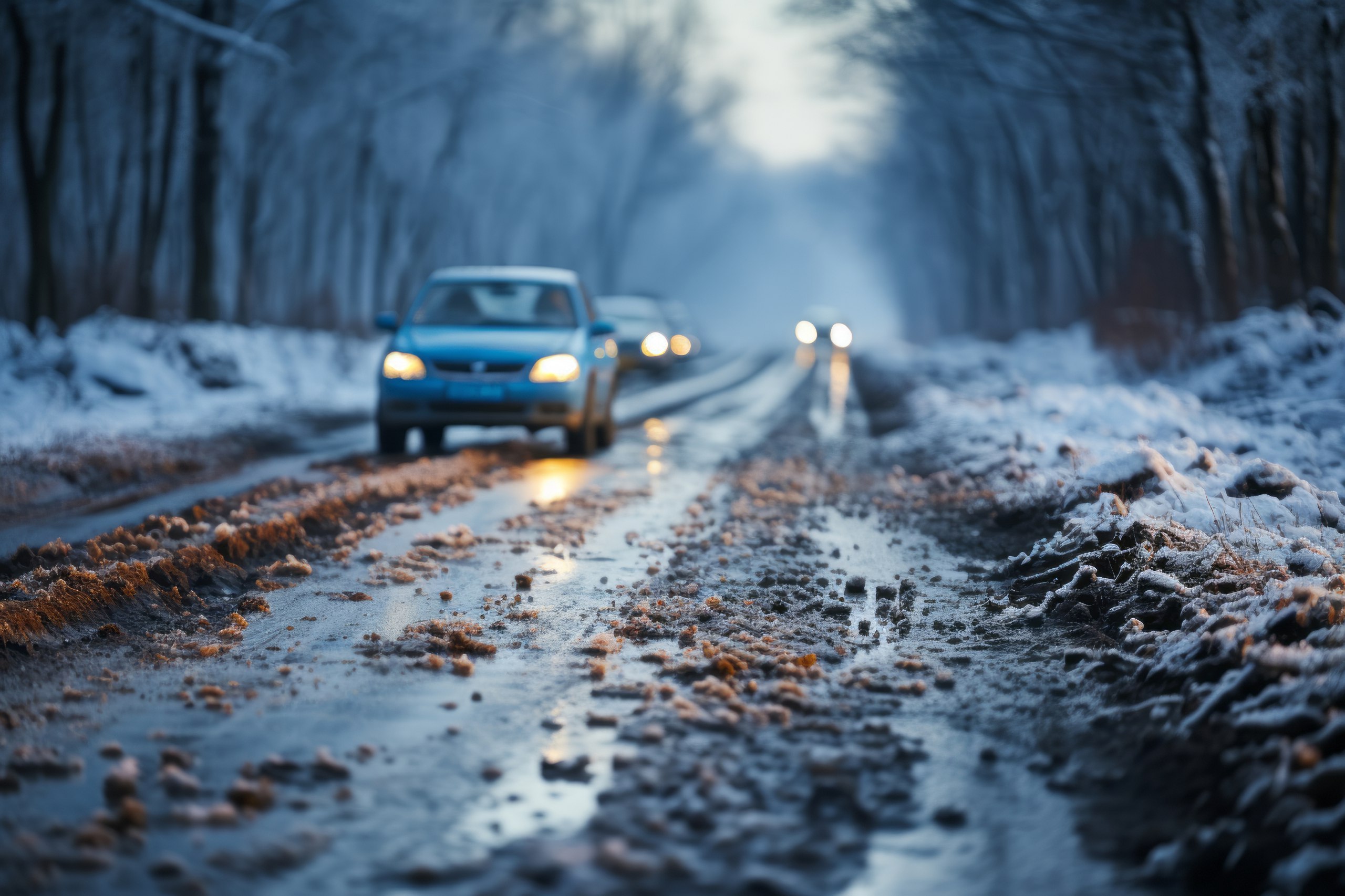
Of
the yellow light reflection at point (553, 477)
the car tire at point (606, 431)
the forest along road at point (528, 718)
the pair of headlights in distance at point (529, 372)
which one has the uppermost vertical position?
the pair of headlights in distance at point (529, 372)

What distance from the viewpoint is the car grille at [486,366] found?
1211 centimetres

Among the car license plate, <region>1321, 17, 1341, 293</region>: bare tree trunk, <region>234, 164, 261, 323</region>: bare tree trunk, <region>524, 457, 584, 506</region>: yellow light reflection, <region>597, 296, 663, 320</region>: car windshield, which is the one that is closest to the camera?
<region>524, 457, 584, 506</region>: yellow light reflection

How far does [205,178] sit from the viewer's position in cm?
2095

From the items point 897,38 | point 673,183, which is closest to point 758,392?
point 897,38

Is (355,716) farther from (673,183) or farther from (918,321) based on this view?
(918,321)

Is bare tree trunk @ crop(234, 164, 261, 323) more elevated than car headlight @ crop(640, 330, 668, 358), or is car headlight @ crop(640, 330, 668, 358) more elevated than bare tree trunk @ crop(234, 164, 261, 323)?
bare tree trunk @ crop(234, 164, 261, 323)

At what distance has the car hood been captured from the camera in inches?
479

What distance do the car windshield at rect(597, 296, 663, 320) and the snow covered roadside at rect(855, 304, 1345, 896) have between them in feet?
45.2

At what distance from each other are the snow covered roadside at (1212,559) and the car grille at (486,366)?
3896 millimetres

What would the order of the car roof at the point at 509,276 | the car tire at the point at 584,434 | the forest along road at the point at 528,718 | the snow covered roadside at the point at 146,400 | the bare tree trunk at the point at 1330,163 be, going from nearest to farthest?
the forest along road at the point at 528,718 → the snow covered roadside at the point at 146,400 → the car tire at the point at 584,434 → the car roof at the point at 509,276 → the bare tree trunk at the point at 1330,163

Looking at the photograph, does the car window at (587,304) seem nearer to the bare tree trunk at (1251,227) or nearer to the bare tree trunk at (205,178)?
the bare tree trunk at (205,178)

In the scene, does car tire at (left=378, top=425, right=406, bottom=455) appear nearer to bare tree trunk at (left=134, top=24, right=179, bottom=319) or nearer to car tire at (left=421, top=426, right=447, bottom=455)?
car tire at (left=421, top=426, right=447, bottom=455)

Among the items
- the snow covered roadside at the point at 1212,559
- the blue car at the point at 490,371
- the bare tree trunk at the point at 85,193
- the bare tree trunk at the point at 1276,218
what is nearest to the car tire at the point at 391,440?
the blue car at the point at 490,371

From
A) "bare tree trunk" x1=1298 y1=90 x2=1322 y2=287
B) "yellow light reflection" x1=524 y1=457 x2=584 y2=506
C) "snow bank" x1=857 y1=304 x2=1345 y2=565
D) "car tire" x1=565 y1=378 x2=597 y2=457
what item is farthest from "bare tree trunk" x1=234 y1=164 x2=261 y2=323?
"bare tree trunk" x1=1298 y1=90 x2=1322 y2=287
